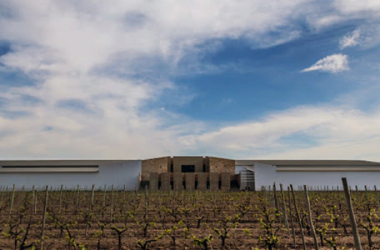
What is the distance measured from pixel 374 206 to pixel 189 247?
45.3 feet

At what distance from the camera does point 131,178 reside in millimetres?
31984

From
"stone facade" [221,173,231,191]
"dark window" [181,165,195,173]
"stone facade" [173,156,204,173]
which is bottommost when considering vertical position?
"stone facade" [221,173,231,191]

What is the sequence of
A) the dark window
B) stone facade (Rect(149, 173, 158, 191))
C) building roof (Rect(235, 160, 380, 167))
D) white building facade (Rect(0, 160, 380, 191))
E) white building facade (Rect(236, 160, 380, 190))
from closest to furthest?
1. white building facade (Rect(0, 160, 380, 191))
2. stone facade (Rect(149, 173, 158, 191))
3. white building facade (Rect(236, 160, 380, 190))
4. the dark window
5. building roof (Rect(235, 160, 380, 167))

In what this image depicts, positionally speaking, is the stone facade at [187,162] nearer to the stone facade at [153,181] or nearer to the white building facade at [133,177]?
the stone facade at [153,181]

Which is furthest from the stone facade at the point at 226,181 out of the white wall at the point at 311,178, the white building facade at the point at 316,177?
the white wall at the point at 311,178

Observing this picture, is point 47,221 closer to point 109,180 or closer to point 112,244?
point 112,244

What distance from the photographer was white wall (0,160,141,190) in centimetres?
3131

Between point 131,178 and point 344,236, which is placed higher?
point 131,178

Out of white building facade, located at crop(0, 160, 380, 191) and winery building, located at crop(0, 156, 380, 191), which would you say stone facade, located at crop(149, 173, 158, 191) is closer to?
winery building, located at crop(0, 156, 380, 191)

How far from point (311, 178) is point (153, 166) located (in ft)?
54.0

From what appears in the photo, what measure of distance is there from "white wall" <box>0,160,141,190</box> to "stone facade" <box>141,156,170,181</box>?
1.21 metres

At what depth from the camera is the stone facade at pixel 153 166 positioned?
33188 millimetres

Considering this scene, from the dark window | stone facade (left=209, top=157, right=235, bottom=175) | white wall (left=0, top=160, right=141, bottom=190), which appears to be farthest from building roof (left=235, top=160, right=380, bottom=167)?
white wall (left=0, top=160, right=141, bottom=190)

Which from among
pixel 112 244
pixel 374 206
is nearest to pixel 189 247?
pixel 112 244
